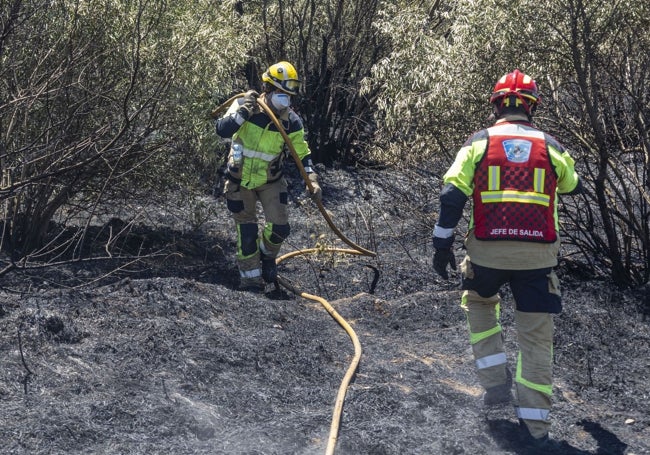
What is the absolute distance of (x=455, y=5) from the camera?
1004 cm

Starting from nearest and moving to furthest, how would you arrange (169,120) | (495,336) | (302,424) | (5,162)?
(302,424), (495,336), (5,162), (169,120)

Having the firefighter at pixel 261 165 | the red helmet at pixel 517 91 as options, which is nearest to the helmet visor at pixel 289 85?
the firefighter at pixel 261 165

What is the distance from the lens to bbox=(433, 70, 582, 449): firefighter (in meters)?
4.75

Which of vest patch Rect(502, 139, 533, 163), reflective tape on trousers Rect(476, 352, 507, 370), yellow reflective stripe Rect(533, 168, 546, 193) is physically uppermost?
vest patch Rect(502, 139, 533, 163)

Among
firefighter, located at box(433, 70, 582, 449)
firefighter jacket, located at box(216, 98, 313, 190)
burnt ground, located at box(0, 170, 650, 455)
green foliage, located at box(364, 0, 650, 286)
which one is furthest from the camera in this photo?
firefighter jacket, located at box(216, 98, 313, 190)

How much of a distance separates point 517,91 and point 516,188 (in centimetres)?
53

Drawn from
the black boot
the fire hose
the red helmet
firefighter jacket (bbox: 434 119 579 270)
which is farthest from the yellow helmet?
firefighter jacket (bbox: 434 119 579 270)

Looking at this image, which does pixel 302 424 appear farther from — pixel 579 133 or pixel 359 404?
pixel 579 133

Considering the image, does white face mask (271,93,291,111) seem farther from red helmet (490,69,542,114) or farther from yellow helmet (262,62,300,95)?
red helmet (490,69,542,114)

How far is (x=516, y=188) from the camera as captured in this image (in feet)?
15.6

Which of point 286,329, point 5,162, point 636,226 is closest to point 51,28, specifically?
point 5,162

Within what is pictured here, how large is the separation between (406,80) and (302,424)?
5219mm

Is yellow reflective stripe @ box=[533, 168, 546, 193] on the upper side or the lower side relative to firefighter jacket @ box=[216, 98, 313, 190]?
lower

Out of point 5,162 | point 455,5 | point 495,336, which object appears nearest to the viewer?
point 495,336
